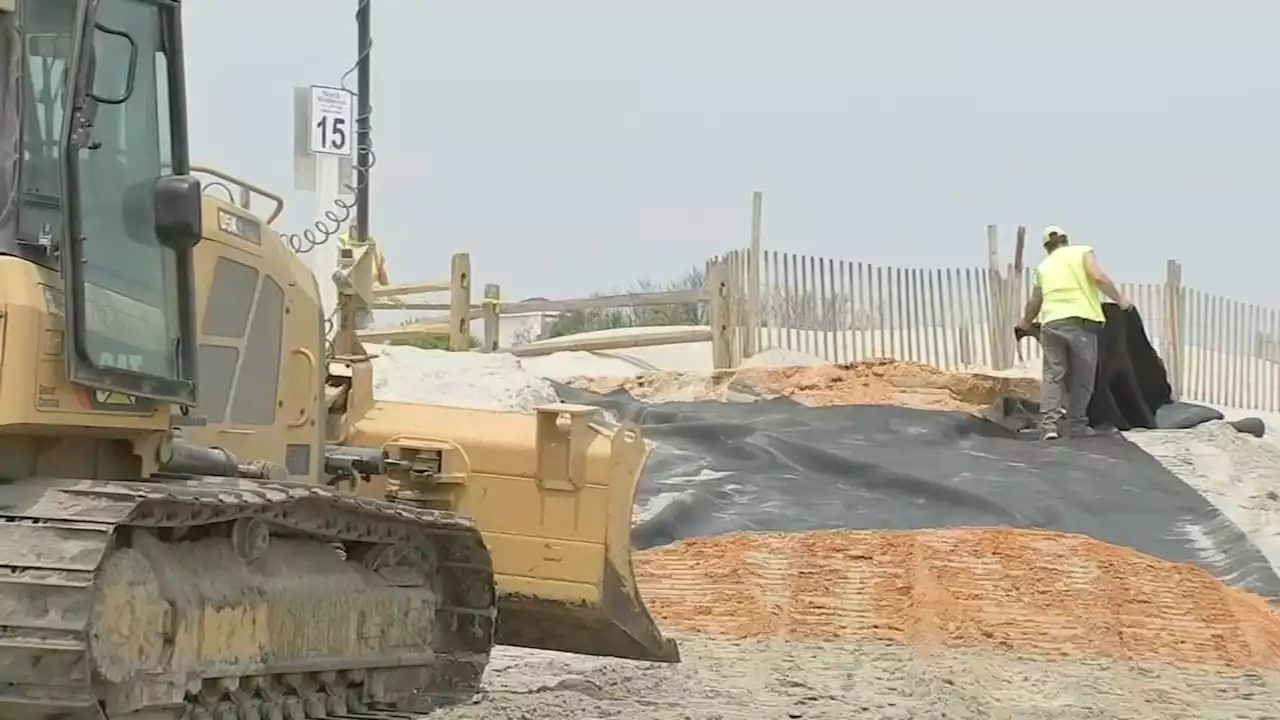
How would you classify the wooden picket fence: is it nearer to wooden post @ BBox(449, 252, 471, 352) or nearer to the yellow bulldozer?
wooden post @ BBox(449, 252, 471, 352)

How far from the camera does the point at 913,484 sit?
12070mm

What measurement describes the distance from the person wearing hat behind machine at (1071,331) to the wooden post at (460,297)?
779cm

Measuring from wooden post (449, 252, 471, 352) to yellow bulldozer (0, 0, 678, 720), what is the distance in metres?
12.8

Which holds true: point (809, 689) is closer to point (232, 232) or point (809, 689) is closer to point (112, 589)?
point (232, 232)

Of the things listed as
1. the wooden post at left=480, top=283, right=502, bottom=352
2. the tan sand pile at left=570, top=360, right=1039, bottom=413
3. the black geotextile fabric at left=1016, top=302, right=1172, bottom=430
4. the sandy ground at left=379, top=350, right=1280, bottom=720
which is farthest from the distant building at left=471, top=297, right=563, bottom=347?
the sandy ground at left=379, top=350, right=1280, bottom=720

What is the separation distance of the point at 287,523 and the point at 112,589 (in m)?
1.10

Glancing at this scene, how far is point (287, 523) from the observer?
571 centimetres

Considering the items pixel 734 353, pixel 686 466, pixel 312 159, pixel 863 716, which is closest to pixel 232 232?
pixel 863 716

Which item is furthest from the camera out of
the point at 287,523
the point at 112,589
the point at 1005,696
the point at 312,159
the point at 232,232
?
the point at 312,159

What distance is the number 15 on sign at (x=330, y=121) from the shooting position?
1523 centimetres

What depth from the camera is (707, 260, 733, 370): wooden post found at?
2070cm

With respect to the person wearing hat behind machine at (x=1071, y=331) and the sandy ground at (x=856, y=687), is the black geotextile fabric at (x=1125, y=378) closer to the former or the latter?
the person wearing hat behind machine at (x=1071, y=331)

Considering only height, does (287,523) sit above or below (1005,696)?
above

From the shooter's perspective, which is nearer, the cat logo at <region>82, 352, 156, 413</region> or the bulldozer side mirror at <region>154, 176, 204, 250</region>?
the cat logo at <region>82, 352, 156, 413</region>
